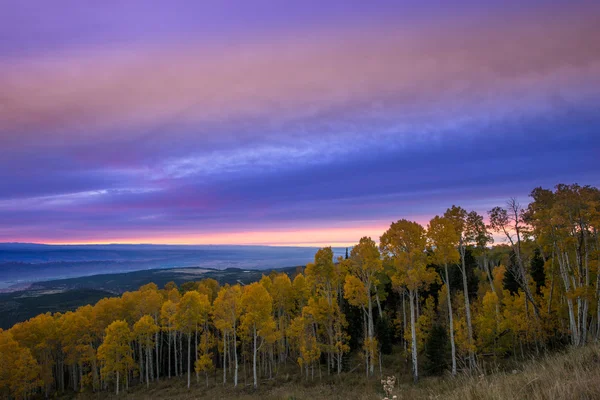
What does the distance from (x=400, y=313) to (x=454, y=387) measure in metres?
37.9

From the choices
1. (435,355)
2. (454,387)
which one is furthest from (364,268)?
(454,387)

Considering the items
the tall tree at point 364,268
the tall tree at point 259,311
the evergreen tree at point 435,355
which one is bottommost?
the evergreen tree at point 435,355

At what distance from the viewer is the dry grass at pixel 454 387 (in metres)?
5.77

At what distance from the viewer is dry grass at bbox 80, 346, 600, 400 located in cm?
577

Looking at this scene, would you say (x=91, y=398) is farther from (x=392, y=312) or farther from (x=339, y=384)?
(x=392, y=312)

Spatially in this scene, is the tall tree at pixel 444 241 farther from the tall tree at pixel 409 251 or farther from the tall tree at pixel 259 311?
the tall tree at pixel 259 311

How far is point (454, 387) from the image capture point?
33.3 ft

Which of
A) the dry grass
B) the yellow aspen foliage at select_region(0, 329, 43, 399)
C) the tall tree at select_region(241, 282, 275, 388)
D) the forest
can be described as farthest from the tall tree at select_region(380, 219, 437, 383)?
the yellow aspen foliage at select_region(0, 329, 43, 399)

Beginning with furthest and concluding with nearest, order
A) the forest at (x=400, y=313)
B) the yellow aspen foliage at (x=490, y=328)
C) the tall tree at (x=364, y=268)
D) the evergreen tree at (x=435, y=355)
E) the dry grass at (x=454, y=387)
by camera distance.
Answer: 1. the tall tree at (x=364, y=268)
2. the yellow aspen foliage at (x=490, y=328)
3. the evergreen tree at (x=435, y=355)
4. the forest at (x=400, y=313)
5. the dry grass at (x=454, y=387)

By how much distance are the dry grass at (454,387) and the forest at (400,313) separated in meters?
1.57

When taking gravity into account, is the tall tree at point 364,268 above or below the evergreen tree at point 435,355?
above

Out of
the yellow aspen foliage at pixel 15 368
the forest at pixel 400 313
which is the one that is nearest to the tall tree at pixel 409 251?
the forest at pixel 400 313

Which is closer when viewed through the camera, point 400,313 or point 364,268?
point 364,268

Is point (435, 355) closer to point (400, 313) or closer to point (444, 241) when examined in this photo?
point (444, 241)
